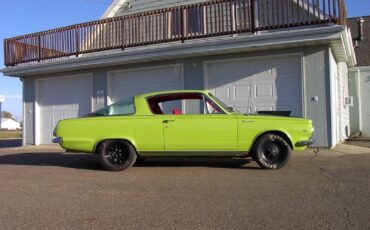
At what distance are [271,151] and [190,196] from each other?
2.80 meters

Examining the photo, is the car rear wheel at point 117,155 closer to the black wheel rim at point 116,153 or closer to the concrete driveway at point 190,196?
the black wheel rim at point 116,153

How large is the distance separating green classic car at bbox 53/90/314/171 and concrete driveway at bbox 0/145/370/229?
0.38 meters

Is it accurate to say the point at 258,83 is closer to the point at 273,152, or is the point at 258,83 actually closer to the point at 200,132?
the point at 273,152

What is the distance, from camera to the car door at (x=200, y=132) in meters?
8.41

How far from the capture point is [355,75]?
1833cm

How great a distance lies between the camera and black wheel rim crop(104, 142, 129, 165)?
8.75 meters

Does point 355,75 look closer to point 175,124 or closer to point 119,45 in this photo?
point 119,45

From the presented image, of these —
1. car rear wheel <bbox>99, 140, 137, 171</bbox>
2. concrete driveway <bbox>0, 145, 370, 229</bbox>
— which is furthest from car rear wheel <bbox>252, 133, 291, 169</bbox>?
car rear wheel <bbox>99, 140, 137, 171</bbox>

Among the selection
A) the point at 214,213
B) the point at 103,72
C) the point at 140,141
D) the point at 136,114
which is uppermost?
the point at 103,72

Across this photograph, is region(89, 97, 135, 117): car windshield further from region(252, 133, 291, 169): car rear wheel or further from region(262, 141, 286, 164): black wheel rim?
region(262, 141, 286, 164): black wheel rim

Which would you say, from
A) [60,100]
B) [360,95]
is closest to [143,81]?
[60,100]

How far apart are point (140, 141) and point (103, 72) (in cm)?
673

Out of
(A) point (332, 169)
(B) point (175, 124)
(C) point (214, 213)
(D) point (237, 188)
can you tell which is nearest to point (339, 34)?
(A) point (332, 169)

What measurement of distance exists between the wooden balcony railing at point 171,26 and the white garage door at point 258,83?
3.40 ft
